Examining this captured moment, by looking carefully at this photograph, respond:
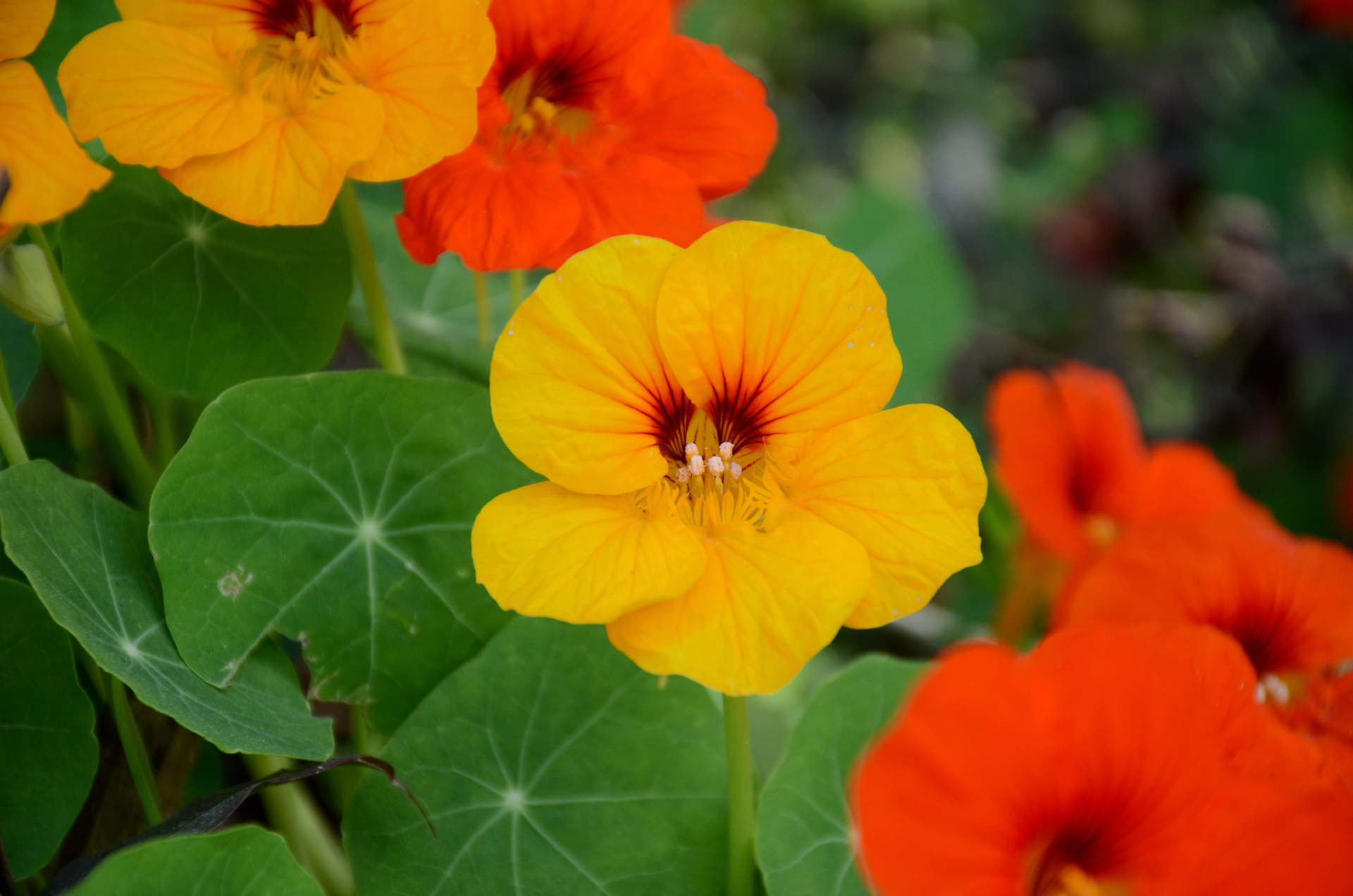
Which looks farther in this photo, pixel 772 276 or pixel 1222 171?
pixel 1222 171

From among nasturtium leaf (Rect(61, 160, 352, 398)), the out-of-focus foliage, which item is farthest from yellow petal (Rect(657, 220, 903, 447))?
the out-of-focus foliage

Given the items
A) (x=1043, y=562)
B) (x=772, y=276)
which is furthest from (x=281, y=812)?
(x=1043, y=562)

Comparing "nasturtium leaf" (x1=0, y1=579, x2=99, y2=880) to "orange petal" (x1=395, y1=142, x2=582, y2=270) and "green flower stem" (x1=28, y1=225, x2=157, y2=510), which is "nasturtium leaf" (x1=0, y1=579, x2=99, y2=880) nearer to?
"green flower stem" (x1=28, y1=225, x2=157, y2=510)

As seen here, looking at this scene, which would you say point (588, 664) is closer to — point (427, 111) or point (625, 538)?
point (625, 538)

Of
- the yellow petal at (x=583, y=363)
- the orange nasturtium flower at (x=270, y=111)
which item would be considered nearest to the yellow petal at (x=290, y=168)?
the orange nasturtium flower at (x=270, y=111)

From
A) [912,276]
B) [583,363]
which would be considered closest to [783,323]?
[583,363]

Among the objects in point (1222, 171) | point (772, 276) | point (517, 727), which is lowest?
point (1222, 171)
